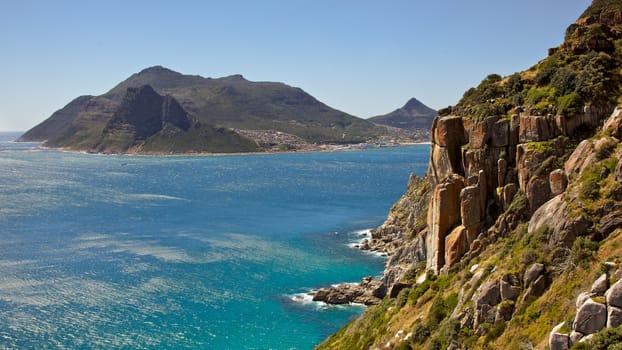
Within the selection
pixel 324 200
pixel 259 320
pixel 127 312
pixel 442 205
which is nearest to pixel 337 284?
pixel 259 320

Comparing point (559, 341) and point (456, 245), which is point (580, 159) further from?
point (559, 341)

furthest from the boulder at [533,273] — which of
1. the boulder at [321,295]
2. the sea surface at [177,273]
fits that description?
the boulder at [321,295]

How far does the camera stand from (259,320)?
2867 inches

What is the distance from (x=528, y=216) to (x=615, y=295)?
46.4ft

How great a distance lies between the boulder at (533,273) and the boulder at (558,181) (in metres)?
6.52

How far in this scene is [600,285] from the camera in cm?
2248

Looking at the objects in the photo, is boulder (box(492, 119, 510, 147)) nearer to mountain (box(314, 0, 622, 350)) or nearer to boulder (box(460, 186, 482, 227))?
mountain (box(314, 0, 622, 350))

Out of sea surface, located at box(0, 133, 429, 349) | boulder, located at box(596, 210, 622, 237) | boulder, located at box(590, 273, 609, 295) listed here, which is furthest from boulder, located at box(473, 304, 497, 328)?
sea surface, located at box(0, 133, 429, 349)

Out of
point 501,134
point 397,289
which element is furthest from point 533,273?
point 397,289

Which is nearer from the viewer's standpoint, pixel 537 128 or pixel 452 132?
pixel 537 128

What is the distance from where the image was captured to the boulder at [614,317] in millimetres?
20531

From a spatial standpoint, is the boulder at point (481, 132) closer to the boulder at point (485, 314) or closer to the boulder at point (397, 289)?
the boulder at point (485, 314)

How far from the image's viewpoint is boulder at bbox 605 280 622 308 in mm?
20781

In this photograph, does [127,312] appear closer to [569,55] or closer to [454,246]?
[454,246]
